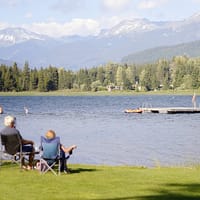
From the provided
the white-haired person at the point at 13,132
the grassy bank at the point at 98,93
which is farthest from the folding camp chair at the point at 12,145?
the grassy bank at the point at 98,93

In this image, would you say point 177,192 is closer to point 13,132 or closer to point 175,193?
point 175,193

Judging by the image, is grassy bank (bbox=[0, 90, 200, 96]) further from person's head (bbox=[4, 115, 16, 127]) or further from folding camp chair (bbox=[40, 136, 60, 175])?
folding camp chair (bbox=[40, 136, 60, 175])

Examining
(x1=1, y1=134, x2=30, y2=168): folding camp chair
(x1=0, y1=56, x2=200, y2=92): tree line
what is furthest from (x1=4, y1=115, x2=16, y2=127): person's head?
(x1=0, y1=56, x2=200, y2=92): tree line

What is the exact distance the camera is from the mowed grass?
12164mm

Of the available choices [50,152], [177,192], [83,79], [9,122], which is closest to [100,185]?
[177,192]

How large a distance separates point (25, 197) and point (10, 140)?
420cm

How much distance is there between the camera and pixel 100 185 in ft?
44.4

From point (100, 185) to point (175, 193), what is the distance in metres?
2.02

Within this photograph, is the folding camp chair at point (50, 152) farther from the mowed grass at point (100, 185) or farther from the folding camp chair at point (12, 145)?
the folding camp chair at point (12, 145)

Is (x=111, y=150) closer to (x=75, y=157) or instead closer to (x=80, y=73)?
(x=75, y=157)

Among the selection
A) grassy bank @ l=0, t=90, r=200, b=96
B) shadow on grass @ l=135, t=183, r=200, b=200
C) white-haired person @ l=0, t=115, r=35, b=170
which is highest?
white-haired person @ l=0, t=115, r=35, b=170

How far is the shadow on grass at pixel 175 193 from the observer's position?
471 inches

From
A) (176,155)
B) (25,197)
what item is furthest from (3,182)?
(176,155)

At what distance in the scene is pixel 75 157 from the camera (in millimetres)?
27859
